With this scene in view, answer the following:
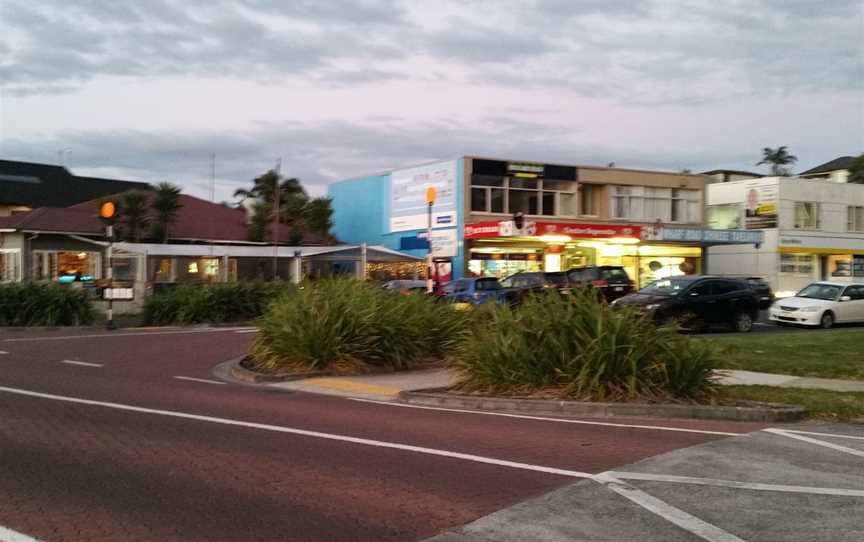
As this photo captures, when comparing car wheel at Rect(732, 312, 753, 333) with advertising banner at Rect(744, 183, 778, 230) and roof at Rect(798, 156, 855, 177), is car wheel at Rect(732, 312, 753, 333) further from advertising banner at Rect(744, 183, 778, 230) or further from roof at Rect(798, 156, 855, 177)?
roof at Rect(798, 156, 855, 177)

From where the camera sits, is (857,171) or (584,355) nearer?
(584,355)

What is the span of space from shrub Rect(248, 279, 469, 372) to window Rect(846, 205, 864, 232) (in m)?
45.8

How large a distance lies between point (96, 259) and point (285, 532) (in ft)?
111

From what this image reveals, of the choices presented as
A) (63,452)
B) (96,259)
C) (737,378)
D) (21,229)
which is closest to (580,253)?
(96,259)

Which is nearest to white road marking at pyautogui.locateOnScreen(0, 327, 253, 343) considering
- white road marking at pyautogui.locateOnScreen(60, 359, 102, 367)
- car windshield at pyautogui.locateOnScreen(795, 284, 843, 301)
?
white road marking at pyautogui.locateOnScreen(60, 359, 102, 367)

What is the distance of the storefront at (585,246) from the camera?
3981cm

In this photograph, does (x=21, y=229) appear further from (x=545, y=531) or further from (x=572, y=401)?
(x=545, y=531)

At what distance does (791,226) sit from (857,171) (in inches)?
795

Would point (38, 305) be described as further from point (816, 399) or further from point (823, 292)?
point (823, 292)

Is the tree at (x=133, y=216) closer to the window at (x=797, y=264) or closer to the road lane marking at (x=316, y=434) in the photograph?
the road lane marking at (x=316, y=434)

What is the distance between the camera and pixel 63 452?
786 centimetres

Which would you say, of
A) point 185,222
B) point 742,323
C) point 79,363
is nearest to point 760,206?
point 742,323

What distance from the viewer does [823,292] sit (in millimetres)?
24969

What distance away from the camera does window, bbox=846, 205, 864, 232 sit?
176 feet
